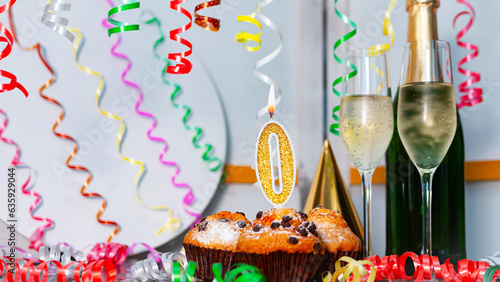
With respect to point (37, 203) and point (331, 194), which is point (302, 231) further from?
point (37, 203)

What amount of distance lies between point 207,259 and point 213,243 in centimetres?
4

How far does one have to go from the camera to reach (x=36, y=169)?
129 centimetres

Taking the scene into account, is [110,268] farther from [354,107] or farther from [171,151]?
[171,151]

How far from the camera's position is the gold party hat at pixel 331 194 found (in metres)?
1.16

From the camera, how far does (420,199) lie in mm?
1084

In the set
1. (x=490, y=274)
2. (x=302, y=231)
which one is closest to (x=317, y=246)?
(x=302, y=231)

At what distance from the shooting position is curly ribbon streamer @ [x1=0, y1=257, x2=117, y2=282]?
0.74 metres

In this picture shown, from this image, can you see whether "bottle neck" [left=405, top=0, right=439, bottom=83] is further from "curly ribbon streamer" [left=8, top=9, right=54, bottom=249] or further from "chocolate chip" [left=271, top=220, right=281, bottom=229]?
"curly ribbon streamer" [left=8, top=9, right=54, bottom=249]

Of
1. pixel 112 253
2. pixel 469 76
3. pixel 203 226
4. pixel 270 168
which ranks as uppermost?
pixel 469 76

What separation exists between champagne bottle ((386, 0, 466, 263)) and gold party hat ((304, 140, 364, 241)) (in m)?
0.09

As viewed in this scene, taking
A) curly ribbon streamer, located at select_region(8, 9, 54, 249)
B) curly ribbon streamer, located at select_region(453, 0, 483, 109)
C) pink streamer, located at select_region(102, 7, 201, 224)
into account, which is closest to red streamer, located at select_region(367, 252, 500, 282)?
curly ribbon streamer, located at select_region(453, 0, 483, 109)

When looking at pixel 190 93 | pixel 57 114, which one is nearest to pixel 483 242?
pixel 190 93

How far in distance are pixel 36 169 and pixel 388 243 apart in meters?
0.97

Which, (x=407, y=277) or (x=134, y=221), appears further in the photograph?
(x=134, y=221)
